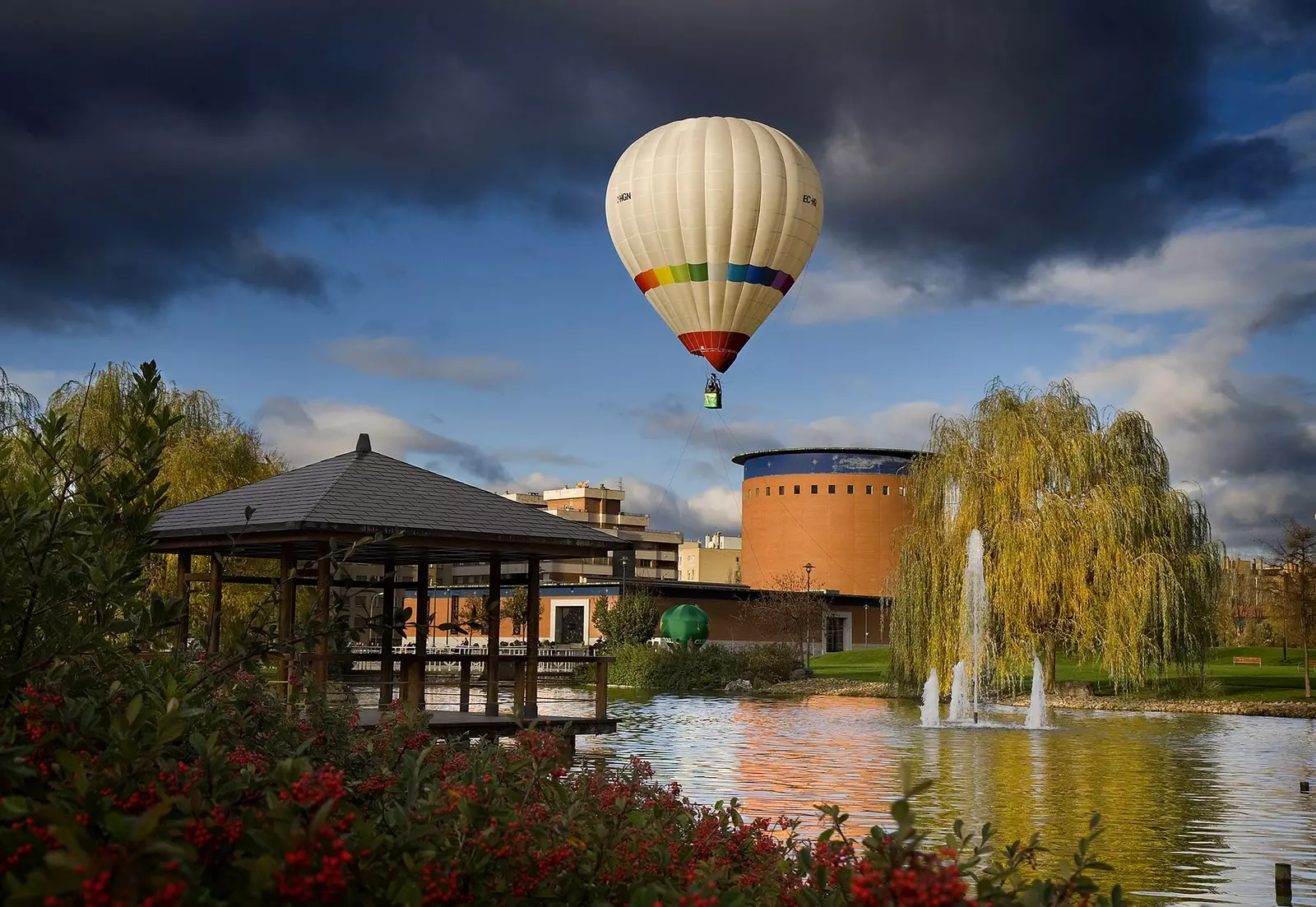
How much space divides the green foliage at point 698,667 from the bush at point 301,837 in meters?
41.9

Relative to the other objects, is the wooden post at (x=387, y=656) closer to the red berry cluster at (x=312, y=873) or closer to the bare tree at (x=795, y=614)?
the red berry cluster at (x=312, y=873)

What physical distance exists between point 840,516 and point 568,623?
64.1 feet

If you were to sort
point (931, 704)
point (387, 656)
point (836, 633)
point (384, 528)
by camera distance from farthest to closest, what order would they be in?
point (836, 633) → point (931, 704) → point (387, 656) → point (384, 528)

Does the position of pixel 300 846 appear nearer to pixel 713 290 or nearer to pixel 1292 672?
pixel 713 290

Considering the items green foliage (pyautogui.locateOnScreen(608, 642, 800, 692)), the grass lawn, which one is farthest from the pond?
green foliage (pyautogui.locateOnScreen(608, 642, 800, 692))

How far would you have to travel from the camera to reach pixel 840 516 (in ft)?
288

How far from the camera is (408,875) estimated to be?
10.6 feet

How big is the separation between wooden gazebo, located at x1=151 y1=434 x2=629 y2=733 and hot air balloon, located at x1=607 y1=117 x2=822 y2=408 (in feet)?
52.6

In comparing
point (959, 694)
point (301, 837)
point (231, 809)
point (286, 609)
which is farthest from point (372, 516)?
point (959, 694)

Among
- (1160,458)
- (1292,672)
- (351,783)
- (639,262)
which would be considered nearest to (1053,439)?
(1160,458)

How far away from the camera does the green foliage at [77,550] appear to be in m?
4.70

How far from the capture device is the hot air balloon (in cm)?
3294

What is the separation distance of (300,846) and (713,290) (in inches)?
1260

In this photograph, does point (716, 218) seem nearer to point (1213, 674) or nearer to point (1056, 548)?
point (1056, 548)
